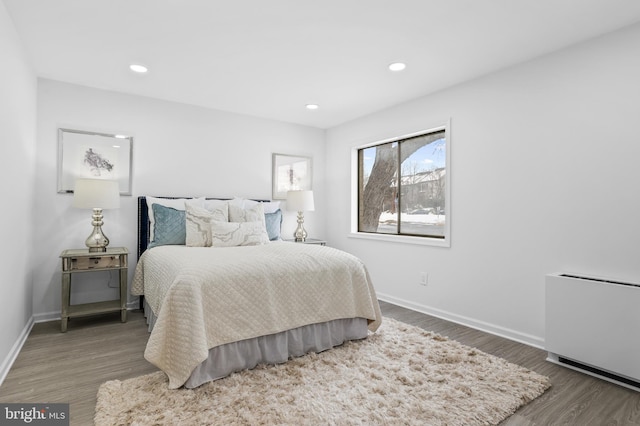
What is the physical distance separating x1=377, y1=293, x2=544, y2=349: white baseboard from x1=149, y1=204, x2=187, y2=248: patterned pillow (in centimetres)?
248

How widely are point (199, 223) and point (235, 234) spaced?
0.40 m

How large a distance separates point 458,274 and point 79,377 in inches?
125

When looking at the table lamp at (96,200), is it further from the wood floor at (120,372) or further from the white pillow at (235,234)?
the white pillow at (235,234)

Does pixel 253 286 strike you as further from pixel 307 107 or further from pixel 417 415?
pixel 307 107

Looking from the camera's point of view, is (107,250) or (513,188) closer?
(513,188)

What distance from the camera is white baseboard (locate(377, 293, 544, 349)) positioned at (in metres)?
2.81

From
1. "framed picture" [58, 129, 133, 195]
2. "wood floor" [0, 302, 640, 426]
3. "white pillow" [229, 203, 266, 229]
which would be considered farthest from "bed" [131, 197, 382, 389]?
"framed picture" [58, 129, 133, 195]

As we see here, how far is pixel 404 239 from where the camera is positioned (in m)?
4.00

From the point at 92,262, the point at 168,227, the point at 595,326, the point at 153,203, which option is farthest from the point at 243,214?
the point at 595,326

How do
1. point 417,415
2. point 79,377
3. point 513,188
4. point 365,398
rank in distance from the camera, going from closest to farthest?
point 417,415 < point 365,398 < point 79,377 < point 513,188

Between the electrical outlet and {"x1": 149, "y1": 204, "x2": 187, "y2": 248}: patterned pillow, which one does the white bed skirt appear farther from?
the electrical outlet

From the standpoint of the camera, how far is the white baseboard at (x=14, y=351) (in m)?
2.18

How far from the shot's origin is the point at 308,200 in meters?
4.57

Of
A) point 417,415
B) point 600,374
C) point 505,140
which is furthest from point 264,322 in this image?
point 505,140
